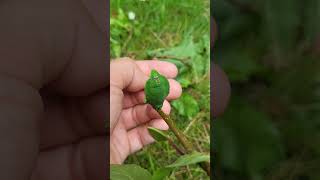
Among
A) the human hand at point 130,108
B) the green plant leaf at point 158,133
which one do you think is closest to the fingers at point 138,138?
the human hand at point 130,108

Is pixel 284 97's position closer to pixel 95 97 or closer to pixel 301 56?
pixel 301 56

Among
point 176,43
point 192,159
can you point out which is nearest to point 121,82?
point 192,159

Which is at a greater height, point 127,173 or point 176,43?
point 176,43

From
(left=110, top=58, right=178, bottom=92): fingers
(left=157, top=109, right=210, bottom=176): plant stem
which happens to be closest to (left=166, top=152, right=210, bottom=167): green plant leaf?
(left=157, top=109, right=210, bottom=176): plant stem

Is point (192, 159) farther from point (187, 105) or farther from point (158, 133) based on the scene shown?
point (187, 105)

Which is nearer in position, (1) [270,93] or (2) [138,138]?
(1) [270,93]

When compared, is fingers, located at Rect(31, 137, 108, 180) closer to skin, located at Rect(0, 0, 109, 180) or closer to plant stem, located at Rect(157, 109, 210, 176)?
skin, located at Rect(0, 0, 109, 180)

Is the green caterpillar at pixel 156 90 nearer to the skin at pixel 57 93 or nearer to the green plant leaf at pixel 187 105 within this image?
the skin at pixel 57 93
